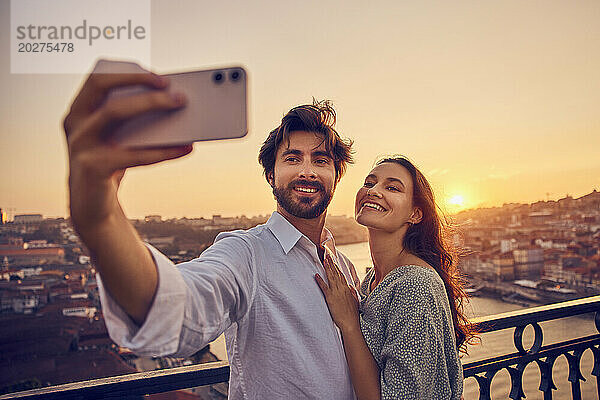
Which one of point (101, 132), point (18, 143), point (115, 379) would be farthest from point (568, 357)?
point (18, 143)

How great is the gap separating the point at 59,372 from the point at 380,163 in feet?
54.0

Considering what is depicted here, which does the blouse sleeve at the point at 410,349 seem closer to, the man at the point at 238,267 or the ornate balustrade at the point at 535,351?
the man at the point at 238,267

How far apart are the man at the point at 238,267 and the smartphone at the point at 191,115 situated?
0.01m

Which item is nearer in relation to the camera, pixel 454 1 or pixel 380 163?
pixel 380 163

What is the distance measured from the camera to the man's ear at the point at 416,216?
1.74 m

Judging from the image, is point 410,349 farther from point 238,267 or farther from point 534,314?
point 534,314

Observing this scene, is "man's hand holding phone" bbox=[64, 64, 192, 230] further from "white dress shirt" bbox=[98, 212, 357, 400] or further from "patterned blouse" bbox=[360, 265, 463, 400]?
"patterned blouse" bbox=[360, 265, 463, 400]

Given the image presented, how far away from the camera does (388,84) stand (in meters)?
7.57

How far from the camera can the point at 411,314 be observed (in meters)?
1.32

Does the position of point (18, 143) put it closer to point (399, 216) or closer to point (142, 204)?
point (142, 204)

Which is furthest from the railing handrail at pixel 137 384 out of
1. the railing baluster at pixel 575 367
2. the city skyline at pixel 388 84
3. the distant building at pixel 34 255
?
the distant building at pixel 34 255

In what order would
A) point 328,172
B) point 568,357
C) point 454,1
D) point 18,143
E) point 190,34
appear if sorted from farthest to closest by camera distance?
point 18,143
point 454,1
point 190,34
point 568,357
point 328,172

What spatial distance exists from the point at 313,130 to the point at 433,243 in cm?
66

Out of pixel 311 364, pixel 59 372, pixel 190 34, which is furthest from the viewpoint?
pixel 59 372
